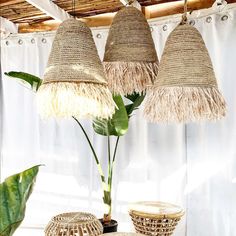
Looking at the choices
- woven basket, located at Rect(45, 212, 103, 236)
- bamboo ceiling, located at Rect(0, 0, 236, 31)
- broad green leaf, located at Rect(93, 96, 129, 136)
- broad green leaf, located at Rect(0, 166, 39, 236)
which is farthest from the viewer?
bamboo ceiling, located at Rect(0, 0, 236, 31)

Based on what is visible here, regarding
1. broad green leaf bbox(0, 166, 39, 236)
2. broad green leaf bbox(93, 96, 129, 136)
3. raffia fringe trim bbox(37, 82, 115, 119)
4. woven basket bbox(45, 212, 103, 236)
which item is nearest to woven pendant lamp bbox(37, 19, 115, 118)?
raffia fringe trim bbox(37, 82, 115, 119)

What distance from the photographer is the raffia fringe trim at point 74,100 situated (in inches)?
45.5

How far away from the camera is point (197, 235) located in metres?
2.55

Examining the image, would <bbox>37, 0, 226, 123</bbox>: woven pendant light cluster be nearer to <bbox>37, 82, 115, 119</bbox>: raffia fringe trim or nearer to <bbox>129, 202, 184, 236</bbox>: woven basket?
<bbox>37, 82, 115, 119</bbox>: raffia fringe trim

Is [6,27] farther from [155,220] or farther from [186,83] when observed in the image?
[186,83]

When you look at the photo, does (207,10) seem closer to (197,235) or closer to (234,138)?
(234,138)

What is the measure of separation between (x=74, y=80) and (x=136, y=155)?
5.82ft

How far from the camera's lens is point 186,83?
45.0 inches

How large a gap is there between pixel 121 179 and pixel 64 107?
1.78 metres

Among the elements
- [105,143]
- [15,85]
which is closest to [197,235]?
[105,143]

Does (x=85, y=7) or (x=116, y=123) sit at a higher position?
(x=85, y=7)

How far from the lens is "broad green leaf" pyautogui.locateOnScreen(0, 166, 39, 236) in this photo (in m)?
0.72

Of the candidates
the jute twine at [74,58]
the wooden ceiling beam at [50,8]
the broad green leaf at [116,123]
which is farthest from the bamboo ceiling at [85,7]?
the jute twine at [74,58]

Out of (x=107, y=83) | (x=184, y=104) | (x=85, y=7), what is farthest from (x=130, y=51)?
(x=85, y=7)
